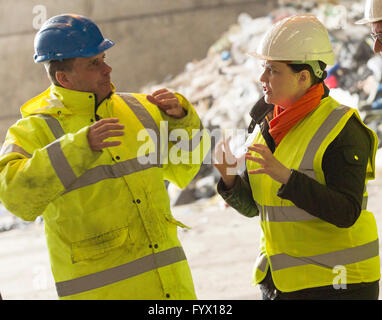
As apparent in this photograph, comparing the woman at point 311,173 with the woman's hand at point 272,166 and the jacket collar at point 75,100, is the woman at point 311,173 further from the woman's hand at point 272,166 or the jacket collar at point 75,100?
the jacket collar at point 75,100

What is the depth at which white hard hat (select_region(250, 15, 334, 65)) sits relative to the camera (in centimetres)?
221

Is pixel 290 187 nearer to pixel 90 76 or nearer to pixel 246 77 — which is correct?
pixel 90 76

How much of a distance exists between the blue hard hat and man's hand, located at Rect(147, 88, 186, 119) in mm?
297

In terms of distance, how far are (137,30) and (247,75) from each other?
1784 millimetres

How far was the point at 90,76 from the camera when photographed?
92.2 inches

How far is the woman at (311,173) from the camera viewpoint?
207cm

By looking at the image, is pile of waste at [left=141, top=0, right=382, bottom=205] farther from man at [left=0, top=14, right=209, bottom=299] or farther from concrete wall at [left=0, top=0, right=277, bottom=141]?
man at [left=0, top=14, right=209, bottom=299]

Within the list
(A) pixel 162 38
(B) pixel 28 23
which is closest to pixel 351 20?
(A) pixel 162 38

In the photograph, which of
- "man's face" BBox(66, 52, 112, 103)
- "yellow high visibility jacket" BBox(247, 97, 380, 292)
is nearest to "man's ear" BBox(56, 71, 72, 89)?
"man's face" BBox(66, 52, 112, 103)

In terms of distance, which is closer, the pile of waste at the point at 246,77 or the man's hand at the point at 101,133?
the man's hand at the point at 101,133

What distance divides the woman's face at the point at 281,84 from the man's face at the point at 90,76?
0.61m

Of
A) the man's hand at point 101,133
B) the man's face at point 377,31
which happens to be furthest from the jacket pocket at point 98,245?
the man's face at point 377,31

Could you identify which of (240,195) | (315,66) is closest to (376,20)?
(315,66)
